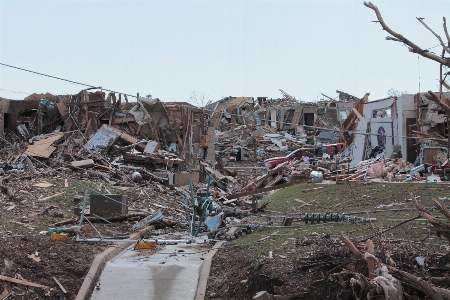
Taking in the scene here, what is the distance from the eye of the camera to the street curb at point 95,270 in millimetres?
9898

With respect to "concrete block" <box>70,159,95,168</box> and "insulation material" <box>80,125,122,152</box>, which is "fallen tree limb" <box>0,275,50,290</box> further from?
"insulation material" <box>80,125,122,152</box>

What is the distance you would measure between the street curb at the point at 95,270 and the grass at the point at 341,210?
2292mm

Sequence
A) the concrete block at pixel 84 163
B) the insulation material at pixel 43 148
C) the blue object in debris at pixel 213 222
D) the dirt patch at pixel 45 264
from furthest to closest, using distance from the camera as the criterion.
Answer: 1. the insulation material at pixel 43 148
2. the concrete block at pixel 84 163
3. the blue object in debris at pixel 213 222
4. the dirt patch at pixel 45 264

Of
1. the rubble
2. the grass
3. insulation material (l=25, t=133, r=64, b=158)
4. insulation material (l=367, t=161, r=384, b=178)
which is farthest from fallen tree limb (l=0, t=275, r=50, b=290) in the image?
insulation material (l=25, t=133, r=64, b=158)

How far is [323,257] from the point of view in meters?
7.93

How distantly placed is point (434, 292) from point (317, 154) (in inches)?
1220

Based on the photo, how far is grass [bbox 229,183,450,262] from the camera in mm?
10038

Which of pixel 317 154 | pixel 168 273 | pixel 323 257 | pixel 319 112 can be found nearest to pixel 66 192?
pixel 168 273

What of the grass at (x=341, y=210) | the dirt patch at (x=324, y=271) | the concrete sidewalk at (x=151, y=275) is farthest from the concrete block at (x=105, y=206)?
the dirt patch at (x=324, y=271)

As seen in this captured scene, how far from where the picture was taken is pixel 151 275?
10719 millimetres

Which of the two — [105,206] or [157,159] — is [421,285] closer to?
[105,206]

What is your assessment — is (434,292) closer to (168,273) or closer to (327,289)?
(327,289)

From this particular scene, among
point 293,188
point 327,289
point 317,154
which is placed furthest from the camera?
point 317,154

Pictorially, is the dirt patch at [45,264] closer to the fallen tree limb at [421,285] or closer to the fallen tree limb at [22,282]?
the fallen tree limb at [22,282]
